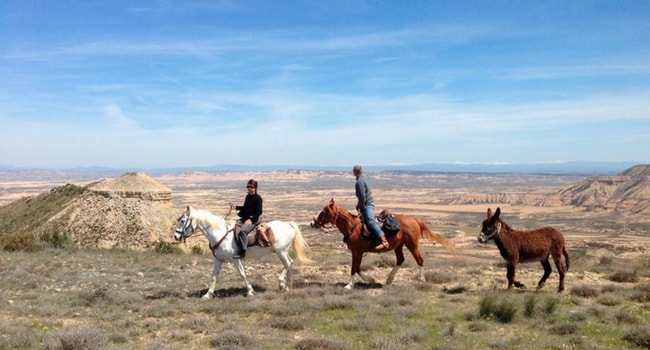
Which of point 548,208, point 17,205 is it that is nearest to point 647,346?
point 17,205

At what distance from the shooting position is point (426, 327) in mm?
8359

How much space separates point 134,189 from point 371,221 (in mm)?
24224

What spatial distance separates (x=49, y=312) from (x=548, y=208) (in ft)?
376

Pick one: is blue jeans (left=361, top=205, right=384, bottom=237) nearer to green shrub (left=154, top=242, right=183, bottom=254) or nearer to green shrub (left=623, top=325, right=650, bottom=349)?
green shrub (left=623, top=325, right=650, bottom=349)

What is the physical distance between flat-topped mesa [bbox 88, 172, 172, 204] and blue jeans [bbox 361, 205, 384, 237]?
22551 millimetres

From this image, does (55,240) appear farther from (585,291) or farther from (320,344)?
(585,291)

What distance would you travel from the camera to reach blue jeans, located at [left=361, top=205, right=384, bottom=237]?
451 inches

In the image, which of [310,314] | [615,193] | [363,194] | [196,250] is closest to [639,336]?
[310,314]

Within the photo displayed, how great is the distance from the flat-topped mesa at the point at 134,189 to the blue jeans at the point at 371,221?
22.6 meters

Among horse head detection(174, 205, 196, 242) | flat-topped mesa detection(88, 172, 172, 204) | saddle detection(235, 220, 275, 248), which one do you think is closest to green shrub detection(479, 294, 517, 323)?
saddle detection(235, 220, 275, 248)

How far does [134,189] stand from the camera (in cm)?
3162

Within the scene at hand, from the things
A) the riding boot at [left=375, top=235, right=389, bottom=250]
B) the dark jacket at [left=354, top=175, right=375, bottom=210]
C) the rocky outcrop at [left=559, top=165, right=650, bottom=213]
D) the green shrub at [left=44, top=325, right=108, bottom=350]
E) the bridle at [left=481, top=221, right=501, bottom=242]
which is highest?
the dark jacket at [left=354, top=175, right=375, bottom=210]

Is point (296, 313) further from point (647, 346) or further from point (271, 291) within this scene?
point (647, 346)

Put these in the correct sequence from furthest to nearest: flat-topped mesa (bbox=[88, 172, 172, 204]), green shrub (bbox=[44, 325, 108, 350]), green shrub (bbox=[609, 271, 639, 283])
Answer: flat-topped mesa (bbox=[88, 172, 172, 204]) → green shrub (bbox=[609, 271, 639, 283]) → green shrub (bbox=[44, 325, 108, 350])
